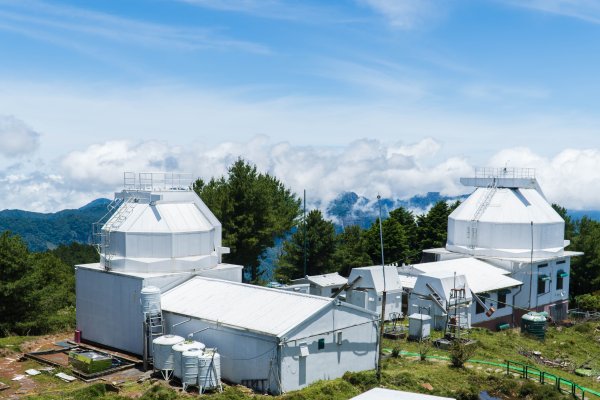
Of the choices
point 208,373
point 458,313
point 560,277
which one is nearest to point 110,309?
point 208,373

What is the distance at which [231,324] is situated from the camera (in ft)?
87.4

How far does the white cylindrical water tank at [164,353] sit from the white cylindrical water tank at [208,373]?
2.14 meters

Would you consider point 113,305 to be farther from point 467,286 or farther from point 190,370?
point 467,286

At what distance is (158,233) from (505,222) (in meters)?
29.0

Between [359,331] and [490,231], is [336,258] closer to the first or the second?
[490,231]

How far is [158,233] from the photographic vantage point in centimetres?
3288

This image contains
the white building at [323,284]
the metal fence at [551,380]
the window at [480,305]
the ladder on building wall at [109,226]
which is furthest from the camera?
the white building at [323,284]

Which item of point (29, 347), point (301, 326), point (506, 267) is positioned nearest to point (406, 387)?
point (301, 326)

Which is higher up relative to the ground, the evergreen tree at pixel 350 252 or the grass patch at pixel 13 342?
the evergreen tree at pixel 350 252

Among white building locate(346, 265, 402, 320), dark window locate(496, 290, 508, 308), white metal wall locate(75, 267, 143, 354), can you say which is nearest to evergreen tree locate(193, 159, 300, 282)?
white building locate(346, 265, 402, 320)

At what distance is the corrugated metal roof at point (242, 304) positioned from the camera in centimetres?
2595

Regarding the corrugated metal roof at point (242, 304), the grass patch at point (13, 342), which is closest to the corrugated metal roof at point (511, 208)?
the corrugated metal roof at point (242, 304)

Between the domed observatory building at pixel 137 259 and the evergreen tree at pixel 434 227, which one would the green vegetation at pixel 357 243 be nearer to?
the evergreen tree at pixel 434 227

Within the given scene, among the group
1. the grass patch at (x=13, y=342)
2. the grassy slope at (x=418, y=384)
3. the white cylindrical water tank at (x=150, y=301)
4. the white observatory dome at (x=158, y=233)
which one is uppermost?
the white observatory dome at (x=158, y=233)
